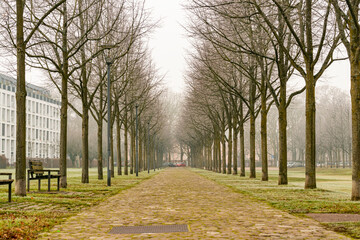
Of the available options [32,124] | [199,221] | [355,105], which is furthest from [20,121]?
[32,124]

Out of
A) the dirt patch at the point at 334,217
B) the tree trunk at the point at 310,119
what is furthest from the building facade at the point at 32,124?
the dirt patch at the point at 334,217

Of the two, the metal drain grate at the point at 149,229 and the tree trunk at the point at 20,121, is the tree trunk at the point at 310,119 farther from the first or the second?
the metal drain grate at the point at 149,229

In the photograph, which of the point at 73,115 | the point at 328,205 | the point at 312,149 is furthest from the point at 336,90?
the point at 328,205

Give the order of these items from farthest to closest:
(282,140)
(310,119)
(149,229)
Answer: (282,140), (310,119), (149,229)

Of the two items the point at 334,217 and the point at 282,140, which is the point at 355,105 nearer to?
the point at 334,217

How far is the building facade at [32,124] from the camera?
314 ft

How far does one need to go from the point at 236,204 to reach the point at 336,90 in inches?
3152

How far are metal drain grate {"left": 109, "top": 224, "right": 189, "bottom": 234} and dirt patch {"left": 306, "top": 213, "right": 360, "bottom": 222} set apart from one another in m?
2.89

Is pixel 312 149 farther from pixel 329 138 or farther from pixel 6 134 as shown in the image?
pixel 6 134

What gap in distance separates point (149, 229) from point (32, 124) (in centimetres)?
10654

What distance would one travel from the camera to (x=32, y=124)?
357ft

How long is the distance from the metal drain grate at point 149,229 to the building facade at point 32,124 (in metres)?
78.1

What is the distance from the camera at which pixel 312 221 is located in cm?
884

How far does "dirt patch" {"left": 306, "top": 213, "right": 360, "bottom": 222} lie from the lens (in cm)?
891
